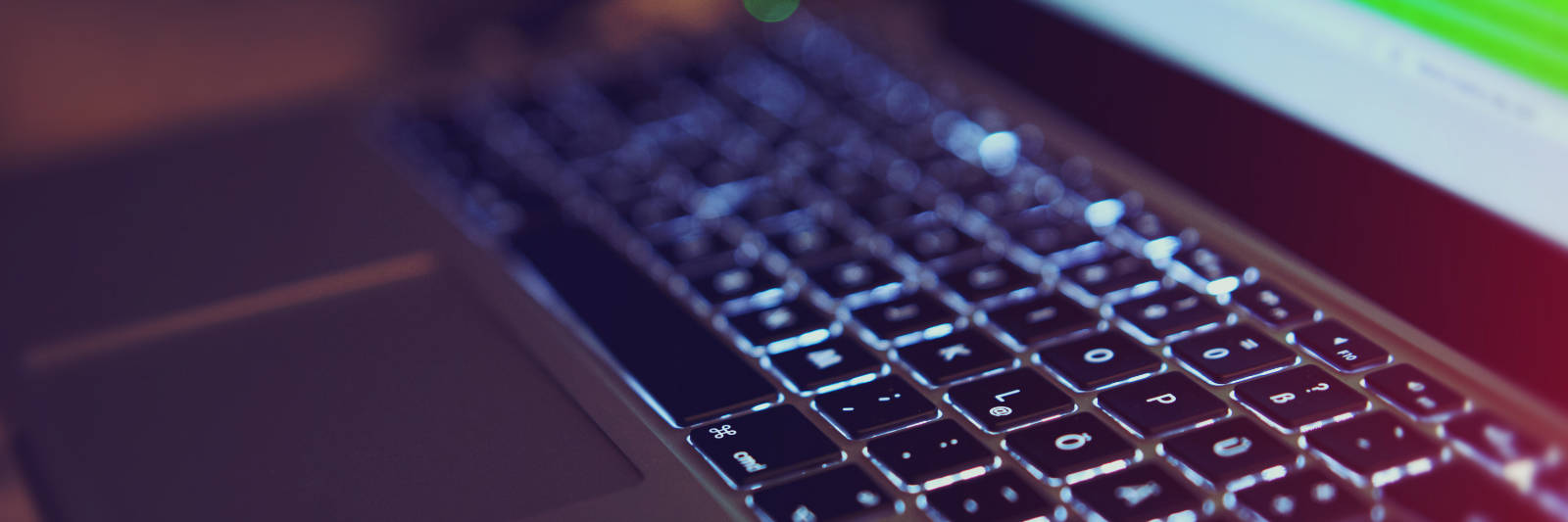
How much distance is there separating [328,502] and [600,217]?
0.22m

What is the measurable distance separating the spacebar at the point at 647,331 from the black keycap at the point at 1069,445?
3.4 inches

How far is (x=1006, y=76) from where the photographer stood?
0.66m

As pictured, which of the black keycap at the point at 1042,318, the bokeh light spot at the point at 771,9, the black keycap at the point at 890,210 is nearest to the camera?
the black keycap at the point at 1042,318

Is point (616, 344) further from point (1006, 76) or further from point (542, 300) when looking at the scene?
point (1006, 76)

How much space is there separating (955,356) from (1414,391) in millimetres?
140

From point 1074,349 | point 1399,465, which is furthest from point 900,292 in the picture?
point 1399,465

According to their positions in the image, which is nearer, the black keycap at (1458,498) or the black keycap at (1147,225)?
the black keycap at (1458,498)

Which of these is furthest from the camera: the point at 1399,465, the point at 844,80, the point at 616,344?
the point at 844,80

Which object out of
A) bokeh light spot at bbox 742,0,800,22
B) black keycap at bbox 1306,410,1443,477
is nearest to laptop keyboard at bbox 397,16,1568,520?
black keycap at bbox 1306,410,1443,477

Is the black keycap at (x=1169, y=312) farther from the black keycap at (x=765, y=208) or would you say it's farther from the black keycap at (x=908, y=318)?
the black keycap at (x=765, y=208)

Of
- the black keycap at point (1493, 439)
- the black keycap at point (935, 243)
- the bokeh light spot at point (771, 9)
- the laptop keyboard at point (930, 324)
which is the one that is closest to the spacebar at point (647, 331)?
the laptop keyboard at point (930, 324)

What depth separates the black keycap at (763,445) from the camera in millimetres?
369

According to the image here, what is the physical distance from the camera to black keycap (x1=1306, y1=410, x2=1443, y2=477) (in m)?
0.34

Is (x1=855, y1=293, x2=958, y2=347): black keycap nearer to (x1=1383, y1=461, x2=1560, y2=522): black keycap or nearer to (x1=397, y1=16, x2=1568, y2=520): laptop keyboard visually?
(x1=397, y1=16, x2=1568, y2=520): laptop keyboard
